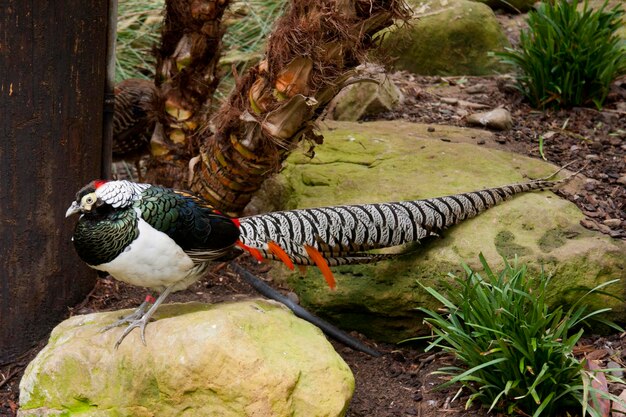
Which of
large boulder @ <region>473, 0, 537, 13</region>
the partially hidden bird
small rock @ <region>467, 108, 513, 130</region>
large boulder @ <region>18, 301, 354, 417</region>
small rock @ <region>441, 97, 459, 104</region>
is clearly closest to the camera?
large boulder @ <region>18, 301, 354, 417</region>

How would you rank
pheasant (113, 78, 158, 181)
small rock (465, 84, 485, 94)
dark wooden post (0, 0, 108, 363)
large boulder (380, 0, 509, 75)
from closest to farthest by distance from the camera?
dark wooden post (0, 0, 108, 363), pheasant (113, 78, 158, 181), small rock (465, 84, 485, 94), large boulder (380, 0, 509, 75)

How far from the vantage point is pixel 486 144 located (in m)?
5.74

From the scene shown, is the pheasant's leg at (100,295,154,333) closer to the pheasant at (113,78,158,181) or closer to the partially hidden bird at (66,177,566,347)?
the partially hidden bird at (66,177,566,347)

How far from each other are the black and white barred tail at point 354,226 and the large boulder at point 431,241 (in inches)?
4.7

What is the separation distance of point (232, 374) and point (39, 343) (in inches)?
60.7

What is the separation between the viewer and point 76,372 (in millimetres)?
3561

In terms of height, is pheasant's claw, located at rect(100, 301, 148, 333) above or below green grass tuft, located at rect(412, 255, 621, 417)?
below

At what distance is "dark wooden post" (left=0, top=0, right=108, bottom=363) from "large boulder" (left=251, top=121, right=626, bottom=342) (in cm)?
132

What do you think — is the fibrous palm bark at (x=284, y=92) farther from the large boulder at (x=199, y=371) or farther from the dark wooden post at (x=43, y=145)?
the large boulder at (x=199, y=371)

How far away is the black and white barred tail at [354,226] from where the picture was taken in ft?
13.3

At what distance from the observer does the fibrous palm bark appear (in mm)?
4102

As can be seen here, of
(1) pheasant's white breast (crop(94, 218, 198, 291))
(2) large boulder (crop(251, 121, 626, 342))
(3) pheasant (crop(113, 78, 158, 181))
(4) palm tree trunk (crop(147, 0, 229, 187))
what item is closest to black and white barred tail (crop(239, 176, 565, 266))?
(2) large boulder (crop(251, 121, 626, 342))

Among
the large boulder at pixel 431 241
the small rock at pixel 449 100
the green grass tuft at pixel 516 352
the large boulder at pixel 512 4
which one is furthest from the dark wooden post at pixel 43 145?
the large boulder at pixel 512 4

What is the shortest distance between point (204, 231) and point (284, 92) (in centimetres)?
97
